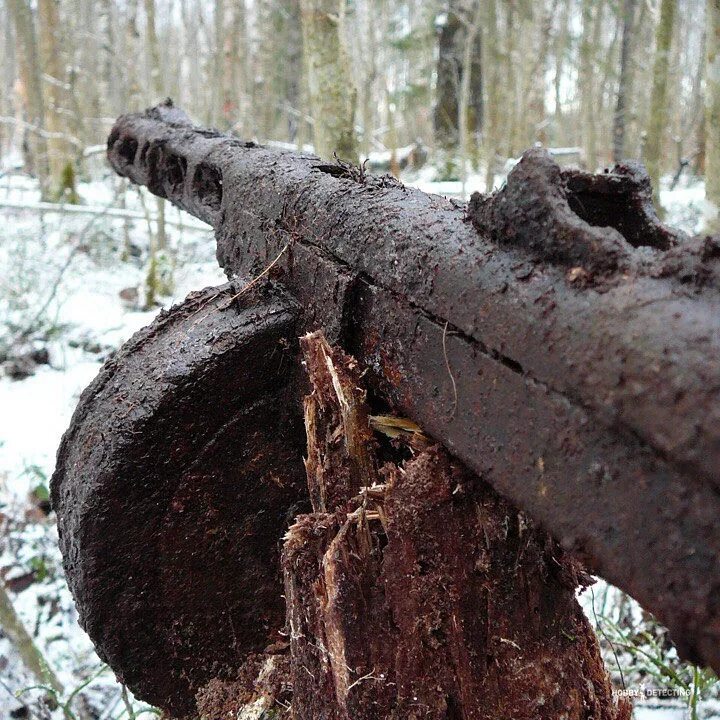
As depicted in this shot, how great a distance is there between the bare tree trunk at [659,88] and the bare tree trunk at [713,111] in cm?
225

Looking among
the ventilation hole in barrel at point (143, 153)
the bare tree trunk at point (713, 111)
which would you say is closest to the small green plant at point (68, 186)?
the ventilation hole in barrel at point (143, 153)

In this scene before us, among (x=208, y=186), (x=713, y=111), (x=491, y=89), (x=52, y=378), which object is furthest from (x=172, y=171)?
(x=491, y=89)

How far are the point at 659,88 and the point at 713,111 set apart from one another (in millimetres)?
3088

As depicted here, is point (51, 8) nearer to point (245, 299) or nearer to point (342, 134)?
point (342, 134)

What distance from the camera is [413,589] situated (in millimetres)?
1203

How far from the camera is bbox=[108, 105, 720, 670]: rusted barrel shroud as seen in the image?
2.27ft

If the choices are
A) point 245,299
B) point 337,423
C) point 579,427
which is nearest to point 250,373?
point 245,299

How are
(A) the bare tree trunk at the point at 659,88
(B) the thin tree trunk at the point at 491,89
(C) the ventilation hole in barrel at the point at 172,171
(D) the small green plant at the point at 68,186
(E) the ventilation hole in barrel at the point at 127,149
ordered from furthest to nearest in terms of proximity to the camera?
(D) the small green plant at the point at 68,186 < (B) the thin tree trunk at the point at 491,89 < (A) the bare tree trunk at the point at 659,88 < (E) the ventilation hole in barrel at the point at 127,149 < (C) the ventilation hole in barrel at the point at 172,171

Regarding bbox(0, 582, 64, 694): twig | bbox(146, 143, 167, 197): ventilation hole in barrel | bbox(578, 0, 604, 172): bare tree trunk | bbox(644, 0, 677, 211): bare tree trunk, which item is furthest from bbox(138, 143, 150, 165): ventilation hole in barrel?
bbox(578, 0, 604, 172): bare tree trunk

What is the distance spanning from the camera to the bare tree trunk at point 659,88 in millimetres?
5938

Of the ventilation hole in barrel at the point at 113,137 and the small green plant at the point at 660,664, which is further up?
the ventilation hole in barrel at the point at 113,137

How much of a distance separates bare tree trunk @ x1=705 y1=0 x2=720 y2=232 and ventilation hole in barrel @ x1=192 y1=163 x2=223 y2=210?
8.86 ft

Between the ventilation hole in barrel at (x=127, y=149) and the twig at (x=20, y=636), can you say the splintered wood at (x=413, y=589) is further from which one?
the twig at (x=20, y=636)

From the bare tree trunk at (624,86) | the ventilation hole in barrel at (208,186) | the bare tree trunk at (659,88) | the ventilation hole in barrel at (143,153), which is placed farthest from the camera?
the bare tree trunk at (624,86)
